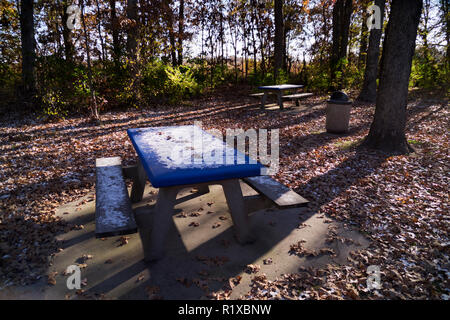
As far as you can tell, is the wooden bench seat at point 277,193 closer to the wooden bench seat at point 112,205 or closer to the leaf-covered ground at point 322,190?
the leaf-covered ground at point 322,190

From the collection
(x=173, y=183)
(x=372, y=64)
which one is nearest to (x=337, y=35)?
(x=372, y=64)

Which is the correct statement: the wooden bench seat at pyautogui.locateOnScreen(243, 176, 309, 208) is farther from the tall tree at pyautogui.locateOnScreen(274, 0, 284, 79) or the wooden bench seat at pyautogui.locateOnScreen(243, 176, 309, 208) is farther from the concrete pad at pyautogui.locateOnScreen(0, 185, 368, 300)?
the tall tree at pyautogui.locateOnScreen(274, 0, 284, 79)

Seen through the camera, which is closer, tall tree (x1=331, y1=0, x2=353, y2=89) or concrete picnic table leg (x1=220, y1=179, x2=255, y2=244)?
concrete picnic table leg (x1=220, y1=179, x2=255, y2=244)

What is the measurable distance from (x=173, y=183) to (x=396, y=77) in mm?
4944

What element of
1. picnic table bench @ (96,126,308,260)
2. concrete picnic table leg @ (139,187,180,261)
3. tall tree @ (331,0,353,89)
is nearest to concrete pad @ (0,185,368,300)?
concrete picnic table leg @ (139,187,180,261)

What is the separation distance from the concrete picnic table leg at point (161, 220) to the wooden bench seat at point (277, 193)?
2.97 ft

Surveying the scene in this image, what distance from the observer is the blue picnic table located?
2.42 meters

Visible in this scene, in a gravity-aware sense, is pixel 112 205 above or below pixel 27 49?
below

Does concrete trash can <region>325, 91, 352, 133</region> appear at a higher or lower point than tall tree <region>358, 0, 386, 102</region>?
lower

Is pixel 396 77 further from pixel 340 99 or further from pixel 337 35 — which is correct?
pixel 337 35

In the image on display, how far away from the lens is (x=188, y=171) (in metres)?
2.43

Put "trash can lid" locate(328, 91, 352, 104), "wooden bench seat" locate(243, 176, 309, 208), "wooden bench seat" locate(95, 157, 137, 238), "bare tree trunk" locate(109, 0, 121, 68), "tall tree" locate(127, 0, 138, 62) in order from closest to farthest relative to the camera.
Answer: "wooden bench seat" locate(95, 157, 137, 238)
"wooden bench seat" locate(243, 176, 309, 208)
"trash can lid" locate(328, 91, 352, 104)
"bare tree trunk" locate(109, 0, 121, 68)
"tall tree" locate(127, 0, 138, 62)

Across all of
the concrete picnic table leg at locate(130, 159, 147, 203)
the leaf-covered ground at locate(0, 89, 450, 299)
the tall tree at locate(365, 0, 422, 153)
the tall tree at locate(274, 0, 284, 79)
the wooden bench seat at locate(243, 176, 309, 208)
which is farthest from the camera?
the tall tree at locate(274, 0, 284, 79)

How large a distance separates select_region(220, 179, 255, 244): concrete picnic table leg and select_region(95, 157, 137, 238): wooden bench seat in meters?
0.88
